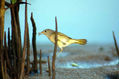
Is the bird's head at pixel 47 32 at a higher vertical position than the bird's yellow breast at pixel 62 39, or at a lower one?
higher

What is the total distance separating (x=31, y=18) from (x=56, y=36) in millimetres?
663

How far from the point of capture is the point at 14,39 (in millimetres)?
1314

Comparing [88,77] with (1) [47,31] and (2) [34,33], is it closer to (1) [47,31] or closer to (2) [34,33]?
(2) [34,33]

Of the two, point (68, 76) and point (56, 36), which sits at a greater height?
point (56, 36)

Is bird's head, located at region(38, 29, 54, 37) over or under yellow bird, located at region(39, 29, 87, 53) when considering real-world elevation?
over

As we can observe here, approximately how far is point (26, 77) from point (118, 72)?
0.74 meters

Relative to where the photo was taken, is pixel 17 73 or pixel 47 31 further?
pixel 17 73

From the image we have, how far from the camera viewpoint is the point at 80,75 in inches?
59.2

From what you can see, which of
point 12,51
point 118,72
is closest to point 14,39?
point 12,51

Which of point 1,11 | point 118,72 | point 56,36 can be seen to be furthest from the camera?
point 118,72

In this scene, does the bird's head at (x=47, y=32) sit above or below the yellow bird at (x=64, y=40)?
above

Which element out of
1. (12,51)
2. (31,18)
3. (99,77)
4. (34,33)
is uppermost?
(31,18)

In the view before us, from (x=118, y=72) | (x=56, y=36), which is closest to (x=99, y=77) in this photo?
(x=118, y=72)

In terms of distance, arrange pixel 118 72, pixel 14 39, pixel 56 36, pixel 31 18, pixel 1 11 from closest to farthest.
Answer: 1. pixel 56 36
2. pixel 1 11
3. pixel 14 39
4. pixel 31 18
5. pixel 118 72
